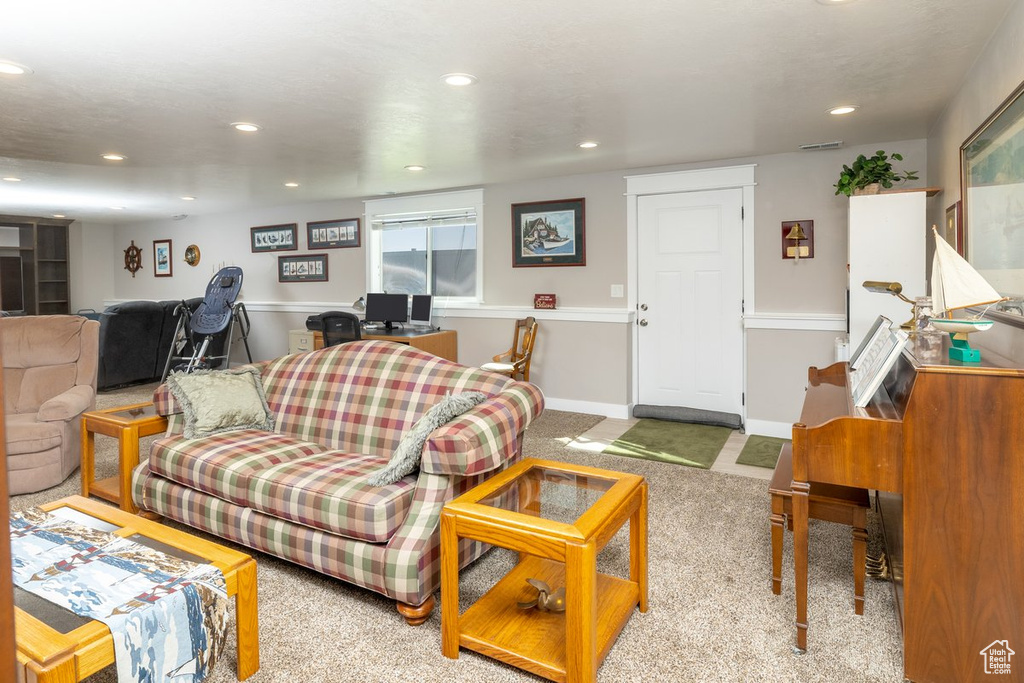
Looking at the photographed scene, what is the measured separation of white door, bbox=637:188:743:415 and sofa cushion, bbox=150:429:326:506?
10.7 feet

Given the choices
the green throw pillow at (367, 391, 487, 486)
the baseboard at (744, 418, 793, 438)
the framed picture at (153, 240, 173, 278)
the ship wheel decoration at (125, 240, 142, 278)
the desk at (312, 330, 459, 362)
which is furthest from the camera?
the ship wheel decoration at (125, 240, 142, 278)

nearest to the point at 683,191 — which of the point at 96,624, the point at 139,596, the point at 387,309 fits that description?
the point at 387,309

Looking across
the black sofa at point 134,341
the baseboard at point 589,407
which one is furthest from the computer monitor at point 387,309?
the black sofa at point 134,341

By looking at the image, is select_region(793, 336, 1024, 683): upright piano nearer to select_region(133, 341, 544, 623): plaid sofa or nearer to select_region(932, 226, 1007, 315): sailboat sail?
select_region(932, 226, 1007, 315): sailboat sail

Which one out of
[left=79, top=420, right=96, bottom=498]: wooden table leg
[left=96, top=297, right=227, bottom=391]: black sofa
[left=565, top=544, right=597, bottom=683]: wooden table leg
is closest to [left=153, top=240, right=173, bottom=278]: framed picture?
[left=96, top=297, right=227, bottom=391]: black sofa

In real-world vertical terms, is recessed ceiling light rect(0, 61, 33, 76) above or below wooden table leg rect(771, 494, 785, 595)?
above

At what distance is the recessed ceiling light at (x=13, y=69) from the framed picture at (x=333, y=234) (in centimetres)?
413

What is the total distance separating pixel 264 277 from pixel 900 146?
6762 mm

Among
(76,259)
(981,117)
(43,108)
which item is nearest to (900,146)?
(981,117)

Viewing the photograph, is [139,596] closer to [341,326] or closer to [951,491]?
[951,491]

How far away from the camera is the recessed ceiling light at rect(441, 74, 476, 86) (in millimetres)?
2895

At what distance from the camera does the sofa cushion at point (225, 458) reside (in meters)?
2.63

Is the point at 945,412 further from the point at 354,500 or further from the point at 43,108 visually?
A: the point at 43,108

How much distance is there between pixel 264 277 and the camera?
306 inches
